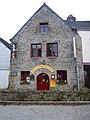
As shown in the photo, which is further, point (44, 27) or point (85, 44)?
point (44, 27)

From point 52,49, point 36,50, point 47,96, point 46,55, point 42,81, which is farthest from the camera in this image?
point 36,50

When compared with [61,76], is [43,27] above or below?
above

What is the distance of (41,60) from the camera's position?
1942 cm

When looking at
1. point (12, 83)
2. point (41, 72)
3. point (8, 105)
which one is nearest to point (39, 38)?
point (41, 72)

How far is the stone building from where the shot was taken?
62.1 ft

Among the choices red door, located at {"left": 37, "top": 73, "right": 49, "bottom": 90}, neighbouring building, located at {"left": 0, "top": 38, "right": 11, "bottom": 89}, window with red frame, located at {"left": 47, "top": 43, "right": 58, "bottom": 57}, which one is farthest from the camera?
neighbouring building, located at {"left": 0, "top": 38, "right": 11, "bottom": 89}

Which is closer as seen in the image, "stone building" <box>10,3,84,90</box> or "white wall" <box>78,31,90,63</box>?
"stone building" <box>10,3,84,90</box>

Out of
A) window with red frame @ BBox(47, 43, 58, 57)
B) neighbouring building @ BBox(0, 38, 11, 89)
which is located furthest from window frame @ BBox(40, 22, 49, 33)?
neighbouring building @ BBox(0, 38, 11, 89)

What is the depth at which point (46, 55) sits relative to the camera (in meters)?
19.5

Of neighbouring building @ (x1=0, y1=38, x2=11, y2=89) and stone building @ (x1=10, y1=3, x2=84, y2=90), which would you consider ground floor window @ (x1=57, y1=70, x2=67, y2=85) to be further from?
neighbouring building @ (x1=0, y1=38, x2=11, y2=89)

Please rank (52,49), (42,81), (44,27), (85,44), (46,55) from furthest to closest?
(44,27)
(85,44)
(52,49)
(46,55)
(42,81)

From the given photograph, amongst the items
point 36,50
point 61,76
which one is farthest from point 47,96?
point 36,50

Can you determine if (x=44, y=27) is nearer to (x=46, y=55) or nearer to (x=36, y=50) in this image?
(x=36, y=50)

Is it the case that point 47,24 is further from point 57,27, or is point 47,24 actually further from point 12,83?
point 12,83
